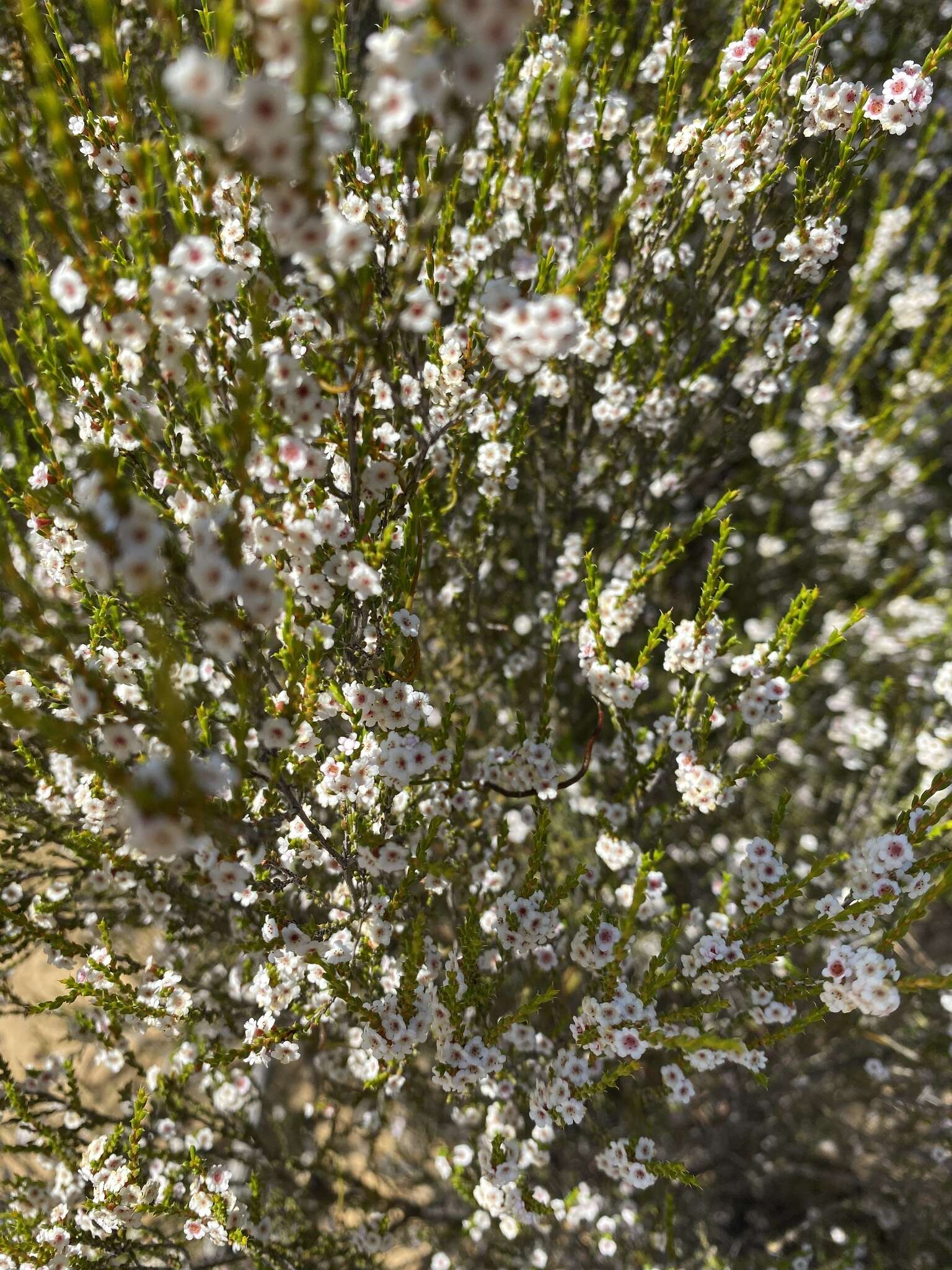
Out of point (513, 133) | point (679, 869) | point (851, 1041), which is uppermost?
point (513, 133)

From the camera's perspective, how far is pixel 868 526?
632cm

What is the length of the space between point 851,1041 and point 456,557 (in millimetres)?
4319

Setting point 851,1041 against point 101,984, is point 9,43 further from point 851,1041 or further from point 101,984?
point 851,1041

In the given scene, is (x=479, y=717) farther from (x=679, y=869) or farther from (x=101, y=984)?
(x=101, y=984)

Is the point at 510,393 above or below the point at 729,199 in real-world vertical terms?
below

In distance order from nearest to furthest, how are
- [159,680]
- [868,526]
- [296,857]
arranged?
[159,680], [296,857], [868,526]

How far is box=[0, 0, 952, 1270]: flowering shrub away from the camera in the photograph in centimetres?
183

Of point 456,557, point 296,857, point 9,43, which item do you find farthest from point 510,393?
point 9,43

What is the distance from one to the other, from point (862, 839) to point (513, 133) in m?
4.77

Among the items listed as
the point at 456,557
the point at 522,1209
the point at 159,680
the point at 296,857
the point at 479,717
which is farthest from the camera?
the point at 479,717

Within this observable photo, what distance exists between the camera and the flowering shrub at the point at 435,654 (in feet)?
6.02

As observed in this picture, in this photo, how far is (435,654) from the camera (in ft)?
14.7

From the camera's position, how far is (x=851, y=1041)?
4863 mm

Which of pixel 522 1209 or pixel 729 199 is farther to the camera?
pixel 522 1209
